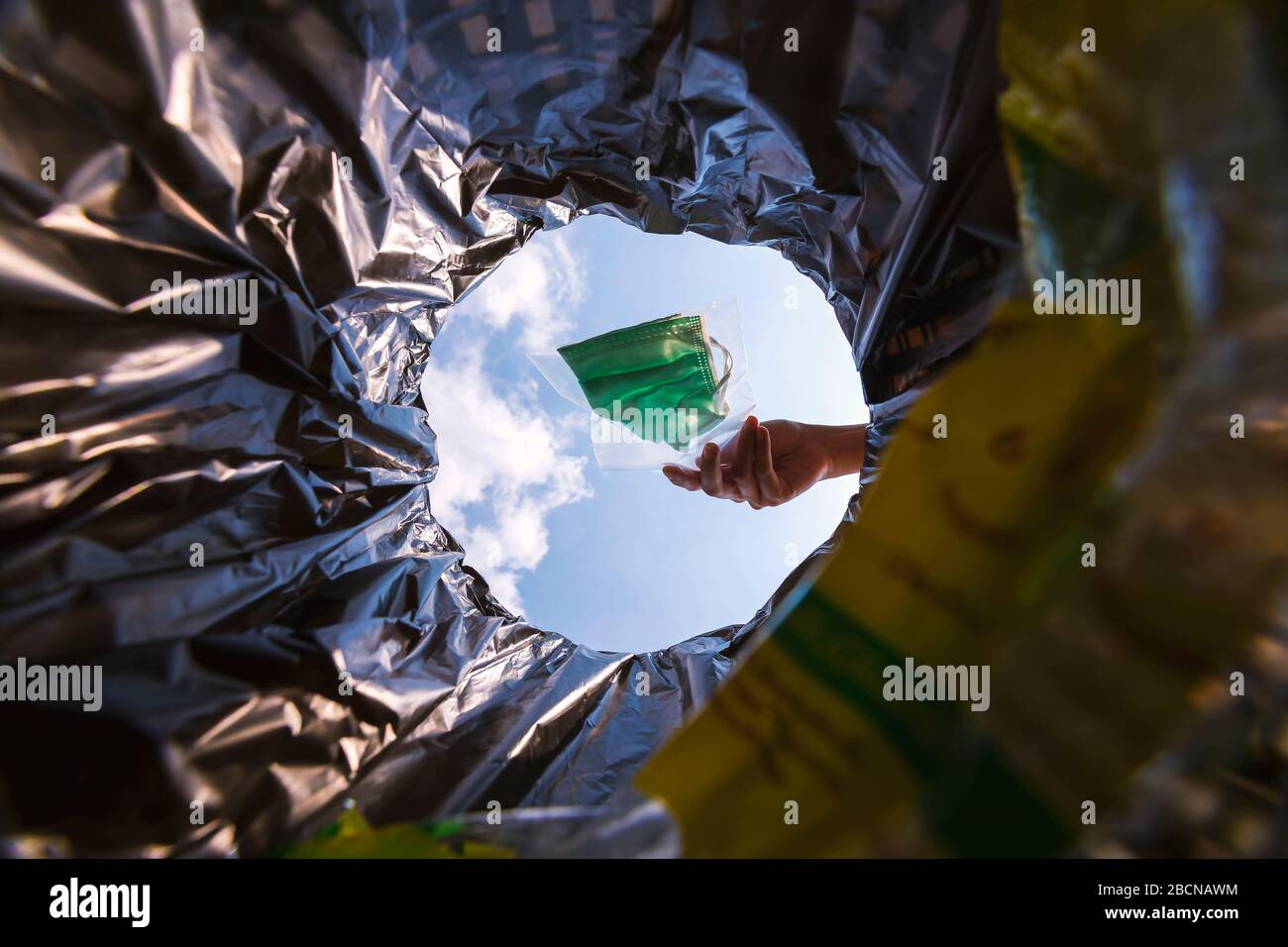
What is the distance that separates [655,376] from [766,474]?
290mm

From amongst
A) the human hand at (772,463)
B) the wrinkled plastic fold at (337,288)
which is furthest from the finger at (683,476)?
the wrinkled plastic fold at (337,288)

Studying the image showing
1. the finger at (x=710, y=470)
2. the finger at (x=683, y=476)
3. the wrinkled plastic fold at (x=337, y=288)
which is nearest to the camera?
the wrinkled plastic fold at (x=337, y=288)

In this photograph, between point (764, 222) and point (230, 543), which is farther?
point (764, 222)

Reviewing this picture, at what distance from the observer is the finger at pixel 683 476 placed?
51.3 inches

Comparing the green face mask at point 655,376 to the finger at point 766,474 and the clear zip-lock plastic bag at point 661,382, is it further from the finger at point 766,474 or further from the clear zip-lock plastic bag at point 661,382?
the finger at point 766,474

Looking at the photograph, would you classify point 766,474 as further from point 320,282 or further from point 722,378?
point 320,282

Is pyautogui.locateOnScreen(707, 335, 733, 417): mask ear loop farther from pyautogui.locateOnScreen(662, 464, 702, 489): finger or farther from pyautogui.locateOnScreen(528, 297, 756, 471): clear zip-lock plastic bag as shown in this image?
pyautogui.locateOnScreen(662, 464, 702, 489): finger

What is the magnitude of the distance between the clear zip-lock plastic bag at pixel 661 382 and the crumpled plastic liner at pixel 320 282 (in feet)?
0.85

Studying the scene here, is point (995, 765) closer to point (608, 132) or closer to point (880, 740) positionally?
point (880, 740)

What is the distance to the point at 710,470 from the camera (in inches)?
48.3

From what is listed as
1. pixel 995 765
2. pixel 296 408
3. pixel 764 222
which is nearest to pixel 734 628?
pixel 764 222

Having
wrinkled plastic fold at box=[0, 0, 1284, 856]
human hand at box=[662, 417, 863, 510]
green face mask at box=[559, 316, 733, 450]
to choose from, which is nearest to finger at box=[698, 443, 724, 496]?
human hand at box=[662, 417, 863, 510]

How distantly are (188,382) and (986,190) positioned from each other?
881mm

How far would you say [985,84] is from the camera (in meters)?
0.61
